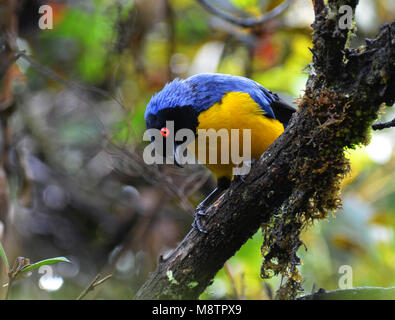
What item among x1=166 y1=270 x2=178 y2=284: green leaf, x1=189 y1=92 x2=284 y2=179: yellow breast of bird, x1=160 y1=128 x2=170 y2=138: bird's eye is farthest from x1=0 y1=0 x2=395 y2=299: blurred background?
x1=166 y1=270 x2=178 y2=284: green leaf

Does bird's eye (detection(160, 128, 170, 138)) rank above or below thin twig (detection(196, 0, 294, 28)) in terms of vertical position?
below

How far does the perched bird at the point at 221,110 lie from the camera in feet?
12.2

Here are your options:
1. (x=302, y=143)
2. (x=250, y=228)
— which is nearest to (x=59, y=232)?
(x=250, y=228)

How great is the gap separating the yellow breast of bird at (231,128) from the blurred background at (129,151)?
978mm

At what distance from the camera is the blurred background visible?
5.21 meters

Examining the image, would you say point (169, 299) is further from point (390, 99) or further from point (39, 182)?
point (39, 182)

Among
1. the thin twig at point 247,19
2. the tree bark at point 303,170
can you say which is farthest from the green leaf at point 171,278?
the thin twig at point 247,19

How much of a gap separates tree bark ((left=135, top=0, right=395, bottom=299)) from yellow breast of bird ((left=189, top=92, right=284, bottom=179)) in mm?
733

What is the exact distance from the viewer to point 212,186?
248 inches

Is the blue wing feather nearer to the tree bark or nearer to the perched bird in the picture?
the perched bird

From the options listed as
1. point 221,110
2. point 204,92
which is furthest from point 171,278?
point 204,92

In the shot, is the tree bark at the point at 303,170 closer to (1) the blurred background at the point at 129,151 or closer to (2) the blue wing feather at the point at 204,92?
(2) the blue wing feather at the point at 204,92

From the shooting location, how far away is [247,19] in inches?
223
